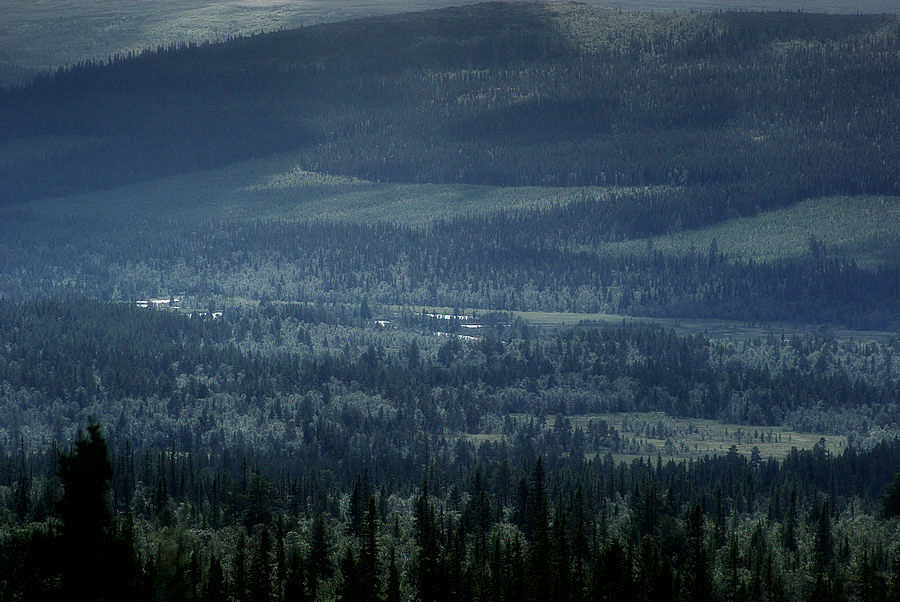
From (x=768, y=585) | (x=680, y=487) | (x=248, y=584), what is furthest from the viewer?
(x=680, y=487)

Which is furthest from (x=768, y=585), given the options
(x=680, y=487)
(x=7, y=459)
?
(x=7, y=459)

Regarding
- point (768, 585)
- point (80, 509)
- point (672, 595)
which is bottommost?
point (768, 585)

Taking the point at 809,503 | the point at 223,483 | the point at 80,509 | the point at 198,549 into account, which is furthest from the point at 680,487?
the point at 80,509

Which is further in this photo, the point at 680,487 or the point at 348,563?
the point at 680,487

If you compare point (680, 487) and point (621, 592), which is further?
point (680, 487)

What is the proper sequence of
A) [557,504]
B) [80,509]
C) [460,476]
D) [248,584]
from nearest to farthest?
[80,509] → [248,584] → [557,504] → [460,476]

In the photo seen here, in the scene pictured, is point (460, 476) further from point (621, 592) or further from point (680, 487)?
point (621, 592)

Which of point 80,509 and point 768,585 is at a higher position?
point 80,509

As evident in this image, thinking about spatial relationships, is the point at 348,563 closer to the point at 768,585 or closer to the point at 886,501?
the point at 768,585

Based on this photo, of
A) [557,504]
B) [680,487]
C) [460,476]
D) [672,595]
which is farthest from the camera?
[460,476]
